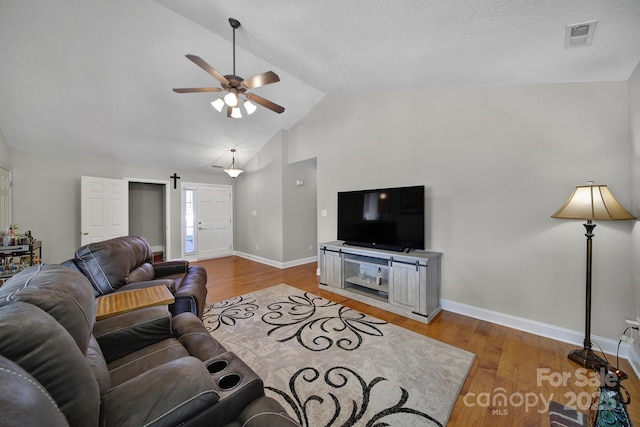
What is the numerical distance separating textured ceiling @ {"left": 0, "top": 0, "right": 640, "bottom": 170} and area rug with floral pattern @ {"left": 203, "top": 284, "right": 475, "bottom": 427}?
8.84 feet

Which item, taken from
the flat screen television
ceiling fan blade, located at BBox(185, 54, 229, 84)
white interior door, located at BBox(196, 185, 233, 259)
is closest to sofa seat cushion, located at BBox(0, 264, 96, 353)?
ceiling fan blade, located at BBox(185, 54, 229, 84)

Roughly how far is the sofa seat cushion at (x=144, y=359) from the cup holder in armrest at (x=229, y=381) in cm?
43

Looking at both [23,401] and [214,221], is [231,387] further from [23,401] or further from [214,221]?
[214,221]

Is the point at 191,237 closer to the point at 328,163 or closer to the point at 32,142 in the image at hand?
the point at 32,142

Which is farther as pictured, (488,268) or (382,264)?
(382,264)

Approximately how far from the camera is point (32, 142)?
4230 millimetres

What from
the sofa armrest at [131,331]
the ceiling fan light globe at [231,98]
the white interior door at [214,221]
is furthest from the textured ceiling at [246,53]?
the sofa armrest at [131,331]

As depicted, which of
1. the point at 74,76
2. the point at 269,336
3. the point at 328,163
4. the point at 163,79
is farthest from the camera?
the point at 328,163

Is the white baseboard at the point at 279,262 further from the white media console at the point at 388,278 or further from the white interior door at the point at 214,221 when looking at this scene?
the white media console at the point at 388,278

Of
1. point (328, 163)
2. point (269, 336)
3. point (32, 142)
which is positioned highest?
point (32, 142)

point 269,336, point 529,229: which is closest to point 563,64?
point 529,229

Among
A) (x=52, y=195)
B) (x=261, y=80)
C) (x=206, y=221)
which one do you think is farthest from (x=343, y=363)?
(x=52, y=195)

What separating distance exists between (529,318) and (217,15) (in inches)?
182

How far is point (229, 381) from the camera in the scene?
1121mm
